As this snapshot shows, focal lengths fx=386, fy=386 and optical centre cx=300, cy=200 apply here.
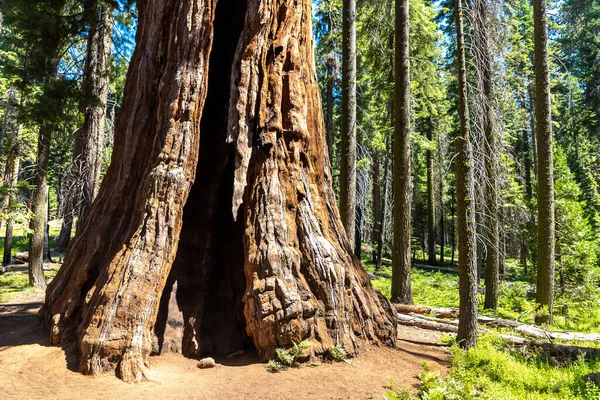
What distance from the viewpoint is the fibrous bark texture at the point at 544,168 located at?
32.4 feet

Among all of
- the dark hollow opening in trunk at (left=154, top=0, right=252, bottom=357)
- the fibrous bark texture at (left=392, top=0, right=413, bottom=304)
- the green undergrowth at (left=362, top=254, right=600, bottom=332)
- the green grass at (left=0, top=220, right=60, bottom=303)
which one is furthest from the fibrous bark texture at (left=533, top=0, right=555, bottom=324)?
the green grass at (left=0, top=220, right=60, bottom=303)

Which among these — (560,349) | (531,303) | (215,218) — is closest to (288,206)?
(215,218)

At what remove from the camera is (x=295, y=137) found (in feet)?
22.1

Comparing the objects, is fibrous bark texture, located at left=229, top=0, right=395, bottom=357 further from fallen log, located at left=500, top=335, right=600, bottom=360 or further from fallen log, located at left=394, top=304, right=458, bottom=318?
fallen log, located at left=394, top=304, right=458, bottom=318

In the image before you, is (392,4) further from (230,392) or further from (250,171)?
(230,392)

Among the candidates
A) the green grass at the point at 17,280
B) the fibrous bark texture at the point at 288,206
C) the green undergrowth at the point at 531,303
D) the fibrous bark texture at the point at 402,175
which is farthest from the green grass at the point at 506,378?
the green grass at the point at 17,280

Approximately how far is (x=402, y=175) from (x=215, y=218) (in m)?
5.36

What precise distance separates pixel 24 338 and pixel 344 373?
16.1ft

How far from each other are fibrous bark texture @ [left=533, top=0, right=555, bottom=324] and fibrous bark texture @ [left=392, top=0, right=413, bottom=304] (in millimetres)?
3355

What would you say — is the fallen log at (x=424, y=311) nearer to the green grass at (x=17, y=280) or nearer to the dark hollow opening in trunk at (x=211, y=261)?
A: the dark hollow opening in trunk at (x=211, y=261)

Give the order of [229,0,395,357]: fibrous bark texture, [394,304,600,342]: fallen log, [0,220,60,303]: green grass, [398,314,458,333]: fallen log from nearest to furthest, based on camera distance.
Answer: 1. [229,0,395,357]: fibrous bark texture
2. [394,304,600,342]: fallen log
3. [398,314,458,333]: fallen log
4. [0,220,60,303]: green grass

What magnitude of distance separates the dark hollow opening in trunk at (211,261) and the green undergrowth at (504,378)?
9.93ft

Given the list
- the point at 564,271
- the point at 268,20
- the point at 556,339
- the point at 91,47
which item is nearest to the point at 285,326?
the point at 268,20

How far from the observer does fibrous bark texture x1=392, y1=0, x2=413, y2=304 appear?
1016 cm
